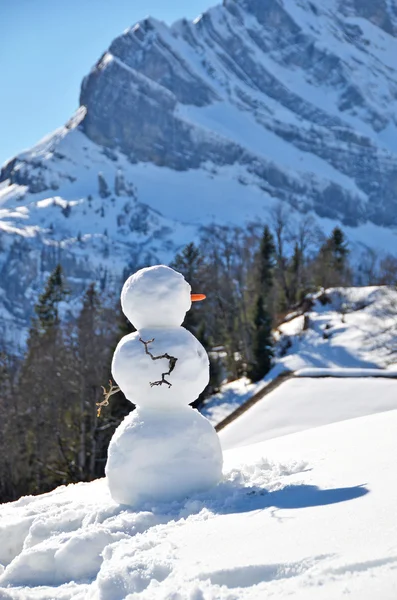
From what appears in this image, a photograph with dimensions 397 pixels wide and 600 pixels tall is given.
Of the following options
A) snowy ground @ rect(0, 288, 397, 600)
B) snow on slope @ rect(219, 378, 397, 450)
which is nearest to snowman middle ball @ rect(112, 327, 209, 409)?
snowy ground @ rect(0, 288, 397, 600)

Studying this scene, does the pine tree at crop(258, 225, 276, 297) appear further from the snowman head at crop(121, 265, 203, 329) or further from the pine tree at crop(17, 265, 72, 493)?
the snowman head at crop(121, 265, 203, 329)

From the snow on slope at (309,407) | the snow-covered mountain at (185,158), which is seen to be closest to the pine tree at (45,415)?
the snow on slope at (309,407)

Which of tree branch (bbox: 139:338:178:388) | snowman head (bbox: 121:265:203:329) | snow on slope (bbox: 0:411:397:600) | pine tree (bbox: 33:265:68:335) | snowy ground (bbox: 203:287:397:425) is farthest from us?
pine tree (bbox: 33:265:68:335)

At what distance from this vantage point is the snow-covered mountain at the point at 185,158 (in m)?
141

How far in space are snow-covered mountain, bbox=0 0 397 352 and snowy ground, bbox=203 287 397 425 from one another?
97.8 meters

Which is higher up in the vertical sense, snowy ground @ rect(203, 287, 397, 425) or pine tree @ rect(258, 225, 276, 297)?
pine tree @ rect(258, 225, 276, 297)

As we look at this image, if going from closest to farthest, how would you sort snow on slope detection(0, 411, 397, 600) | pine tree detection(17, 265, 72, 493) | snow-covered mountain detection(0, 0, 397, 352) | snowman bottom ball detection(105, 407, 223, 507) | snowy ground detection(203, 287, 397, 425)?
snow on slope detection(0, 411, 397, 600) → snowman bottom ball detection(105, 407, 223, 507) → pine tree detection(17, 265, 72, 493) → snowy ground detection(203, 287, 397, 425) → snow-covered mountain detection(0, 0, 397, 352)

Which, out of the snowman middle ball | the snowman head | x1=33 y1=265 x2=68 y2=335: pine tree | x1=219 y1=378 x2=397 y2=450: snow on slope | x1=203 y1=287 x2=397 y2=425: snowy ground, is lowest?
x1=203 y1=287 x2=397 y2=425: snowy ground

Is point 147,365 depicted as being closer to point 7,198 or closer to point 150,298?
point 150,298

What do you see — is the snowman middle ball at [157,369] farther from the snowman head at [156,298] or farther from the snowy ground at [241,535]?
the snowy ground at [241,535]

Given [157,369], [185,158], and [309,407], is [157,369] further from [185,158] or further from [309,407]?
[185,158]

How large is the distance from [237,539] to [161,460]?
5.57 feet

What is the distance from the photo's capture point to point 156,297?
616 centimetres

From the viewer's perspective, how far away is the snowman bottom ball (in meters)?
5.62
